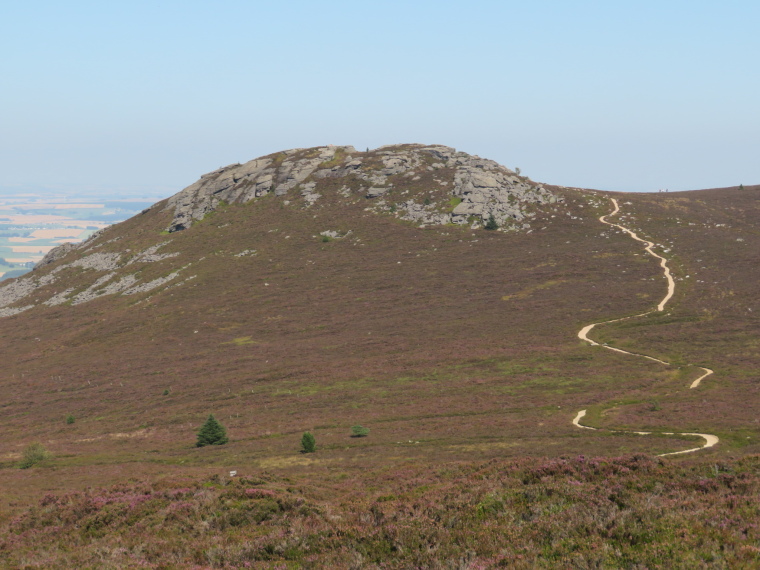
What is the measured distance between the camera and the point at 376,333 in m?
80.7

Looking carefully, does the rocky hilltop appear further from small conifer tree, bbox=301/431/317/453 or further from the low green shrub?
small conifer tree, bbox=301/431/317/453

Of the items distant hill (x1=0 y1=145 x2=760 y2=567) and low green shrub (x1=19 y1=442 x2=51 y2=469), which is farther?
low green shrub (x1=19 y1=442 x2=51 y2=469)

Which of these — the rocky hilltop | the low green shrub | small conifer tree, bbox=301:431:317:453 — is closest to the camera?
small conifer tree, bbox=301:431:317:453

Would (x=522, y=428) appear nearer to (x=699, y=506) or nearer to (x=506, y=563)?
(x=699, y=506)

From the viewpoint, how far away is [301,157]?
511 ft

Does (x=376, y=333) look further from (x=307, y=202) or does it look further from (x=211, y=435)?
(x=307, y=202)

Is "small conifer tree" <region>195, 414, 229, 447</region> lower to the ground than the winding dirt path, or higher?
lower

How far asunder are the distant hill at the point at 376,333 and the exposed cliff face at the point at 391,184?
0.62 m

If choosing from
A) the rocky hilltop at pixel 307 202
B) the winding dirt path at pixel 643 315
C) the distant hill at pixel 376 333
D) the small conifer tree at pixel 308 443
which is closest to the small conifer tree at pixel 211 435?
the distant hill at pixel 376 333

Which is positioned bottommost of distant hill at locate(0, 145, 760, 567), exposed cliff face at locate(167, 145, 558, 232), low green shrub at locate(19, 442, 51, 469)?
low green shrub at locate(19, 442, 51, 469)

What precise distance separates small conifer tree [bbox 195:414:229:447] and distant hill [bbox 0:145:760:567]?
1.10 m

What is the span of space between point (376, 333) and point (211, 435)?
113ft

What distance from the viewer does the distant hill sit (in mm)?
42688

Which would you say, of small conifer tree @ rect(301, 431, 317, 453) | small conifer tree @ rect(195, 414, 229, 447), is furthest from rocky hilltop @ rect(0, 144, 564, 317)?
small conifer tree @ rect(301, 431, 317, 453)
